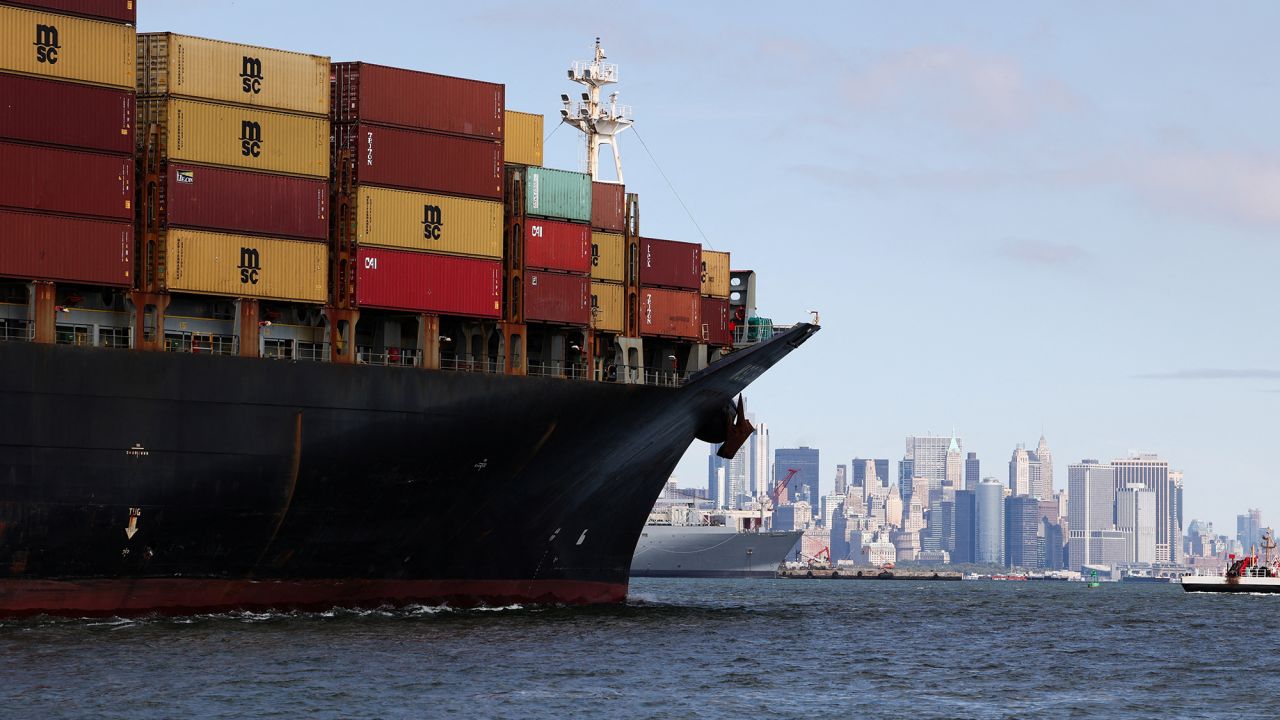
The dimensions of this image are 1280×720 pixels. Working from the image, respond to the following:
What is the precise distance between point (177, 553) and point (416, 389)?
902 cm

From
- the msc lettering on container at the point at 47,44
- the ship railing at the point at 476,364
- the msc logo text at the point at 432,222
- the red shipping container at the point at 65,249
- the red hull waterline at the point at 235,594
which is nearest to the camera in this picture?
the red shipping container at the point at 65,249

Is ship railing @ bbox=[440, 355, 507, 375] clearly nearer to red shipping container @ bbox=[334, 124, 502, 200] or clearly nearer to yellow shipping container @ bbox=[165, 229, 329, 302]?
red shipping container @ bbox=[334, 124, 502, 200]

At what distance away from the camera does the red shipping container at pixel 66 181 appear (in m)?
49.6

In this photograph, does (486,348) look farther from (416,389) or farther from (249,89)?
(249,89)

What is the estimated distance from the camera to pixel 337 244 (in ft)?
184

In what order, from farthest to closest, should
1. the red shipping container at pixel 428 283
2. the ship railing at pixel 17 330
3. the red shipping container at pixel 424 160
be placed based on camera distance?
the red shipping container at pixel 424 160
the red shipping container at pixel 428 283
the ship railing at pixel 17 330

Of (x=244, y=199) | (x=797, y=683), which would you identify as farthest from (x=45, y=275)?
(x=797, y=683)

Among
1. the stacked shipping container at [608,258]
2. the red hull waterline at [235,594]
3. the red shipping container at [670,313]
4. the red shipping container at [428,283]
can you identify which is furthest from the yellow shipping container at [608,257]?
the red hull waterline at [235,594]

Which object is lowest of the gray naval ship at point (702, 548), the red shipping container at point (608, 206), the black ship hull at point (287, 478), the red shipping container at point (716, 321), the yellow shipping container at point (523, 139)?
the gray naval ship at point (702, 548)

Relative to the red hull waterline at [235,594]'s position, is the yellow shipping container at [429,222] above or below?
above

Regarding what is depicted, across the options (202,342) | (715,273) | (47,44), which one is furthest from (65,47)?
(715,273)

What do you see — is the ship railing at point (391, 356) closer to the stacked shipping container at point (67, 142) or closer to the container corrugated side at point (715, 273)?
the stacked shipping container at point (67, 142)

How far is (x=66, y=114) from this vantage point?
50.7 meters

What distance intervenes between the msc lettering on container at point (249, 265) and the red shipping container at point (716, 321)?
2048 cm
